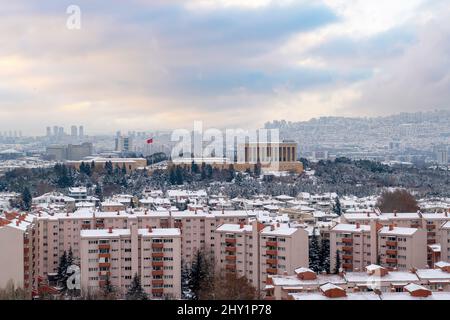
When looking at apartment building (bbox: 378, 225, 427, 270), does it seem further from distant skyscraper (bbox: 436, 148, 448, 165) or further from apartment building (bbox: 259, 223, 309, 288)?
distant skyscraper (bbox: 436, 148, 448, 165)

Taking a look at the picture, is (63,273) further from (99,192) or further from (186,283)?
(99,192)

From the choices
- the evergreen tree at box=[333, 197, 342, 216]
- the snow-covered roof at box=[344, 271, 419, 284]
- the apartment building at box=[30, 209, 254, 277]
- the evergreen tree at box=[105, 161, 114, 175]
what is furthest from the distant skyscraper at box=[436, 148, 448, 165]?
the snow-covered roof at box=[344, 271, 419, 284]

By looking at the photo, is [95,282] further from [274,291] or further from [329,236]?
[329,236]

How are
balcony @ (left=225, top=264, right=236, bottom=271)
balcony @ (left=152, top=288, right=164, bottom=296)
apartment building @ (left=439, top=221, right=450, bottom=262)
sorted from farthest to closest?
apartment building @ (left=439, top=221, right=450, bottom=262), balcony @ (left=225, top=264, right=236, bottom=271), balcony @ (left=152, top=288, right=164, bottom=296)

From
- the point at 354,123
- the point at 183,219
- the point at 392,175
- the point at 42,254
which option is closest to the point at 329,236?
the point at 183,219
